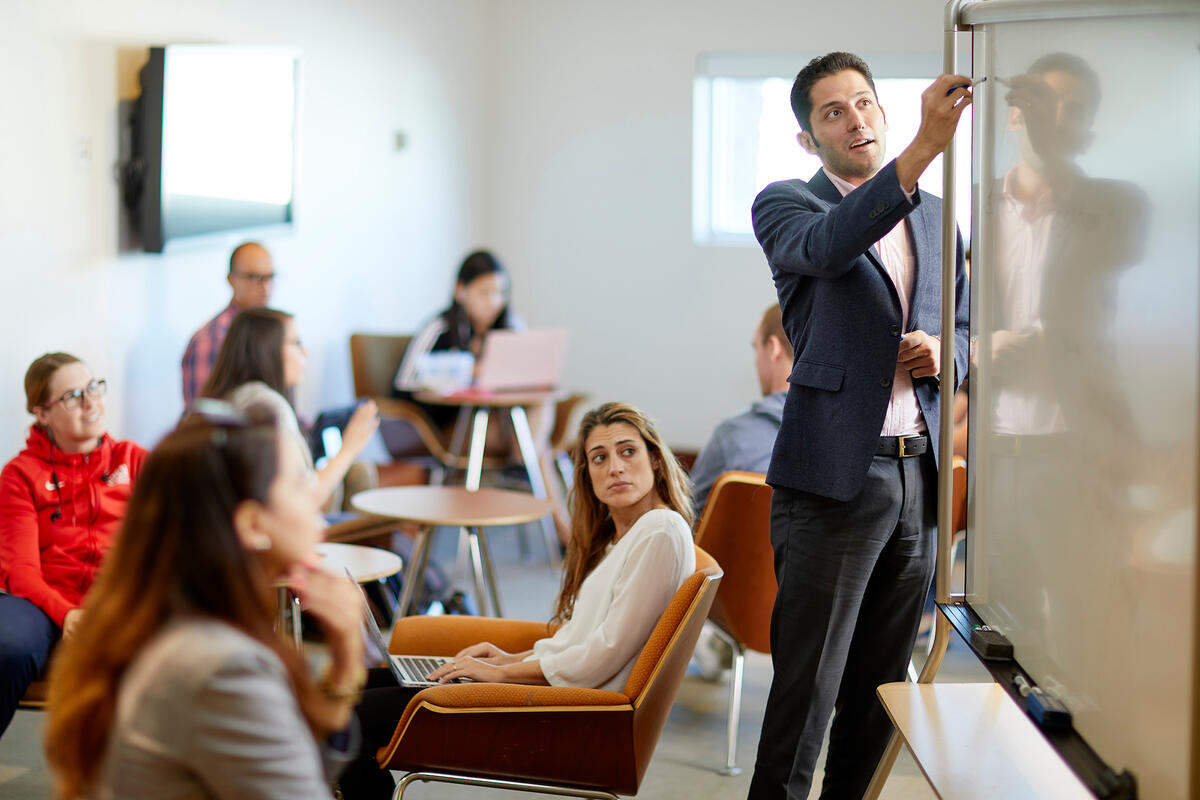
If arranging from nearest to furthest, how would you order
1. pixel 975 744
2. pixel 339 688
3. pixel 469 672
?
1. pixel 339 688
2. pixel 975 744
3. pixel 469 672

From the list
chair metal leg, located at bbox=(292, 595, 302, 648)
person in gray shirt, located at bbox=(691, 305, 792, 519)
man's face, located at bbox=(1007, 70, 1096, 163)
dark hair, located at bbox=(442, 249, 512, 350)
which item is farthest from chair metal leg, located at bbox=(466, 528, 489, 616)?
man's face, located at bbox=(1007, 70, 1096, 163)

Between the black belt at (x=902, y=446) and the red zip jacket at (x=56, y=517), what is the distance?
1.74 meters

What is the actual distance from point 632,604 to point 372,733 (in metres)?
0.56

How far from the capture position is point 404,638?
2.75 m

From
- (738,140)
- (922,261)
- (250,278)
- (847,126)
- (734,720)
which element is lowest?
(734,720)

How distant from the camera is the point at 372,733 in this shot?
92.2 inches

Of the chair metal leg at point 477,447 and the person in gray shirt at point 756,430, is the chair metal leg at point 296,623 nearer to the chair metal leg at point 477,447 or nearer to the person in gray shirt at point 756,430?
the person in gray shirt at point 756,430

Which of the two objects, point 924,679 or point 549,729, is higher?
point 924,679

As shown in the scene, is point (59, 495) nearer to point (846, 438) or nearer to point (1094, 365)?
point (846, 438)

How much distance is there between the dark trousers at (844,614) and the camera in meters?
2.09

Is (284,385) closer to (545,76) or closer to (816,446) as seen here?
(816,446)

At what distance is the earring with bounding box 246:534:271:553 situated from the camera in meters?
1.32

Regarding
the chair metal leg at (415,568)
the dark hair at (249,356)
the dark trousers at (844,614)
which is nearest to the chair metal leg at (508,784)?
the dark trousers at (844,614)

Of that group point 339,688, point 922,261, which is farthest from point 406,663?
point 922,261
